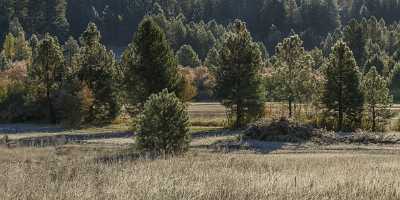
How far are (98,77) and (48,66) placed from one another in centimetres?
525

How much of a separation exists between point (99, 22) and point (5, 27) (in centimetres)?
3239

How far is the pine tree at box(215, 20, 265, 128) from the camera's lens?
50469mm

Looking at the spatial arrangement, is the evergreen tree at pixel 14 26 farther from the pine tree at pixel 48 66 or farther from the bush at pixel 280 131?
the bush at pixel 280 131

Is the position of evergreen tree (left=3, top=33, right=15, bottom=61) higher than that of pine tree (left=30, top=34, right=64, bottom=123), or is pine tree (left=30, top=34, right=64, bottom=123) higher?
evergreen tree (left=3, top=33, right=15, bottom=61)

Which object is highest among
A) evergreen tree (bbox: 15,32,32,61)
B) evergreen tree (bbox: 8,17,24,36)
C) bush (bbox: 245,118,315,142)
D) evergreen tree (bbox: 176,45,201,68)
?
evergreen tree (bbox: 8,17,24,36)

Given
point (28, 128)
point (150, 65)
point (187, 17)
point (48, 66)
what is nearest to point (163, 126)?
point (150, 65)

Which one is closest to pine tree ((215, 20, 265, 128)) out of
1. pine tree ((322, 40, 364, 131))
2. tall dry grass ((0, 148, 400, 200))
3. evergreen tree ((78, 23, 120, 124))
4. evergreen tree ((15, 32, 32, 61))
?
pine tree ((322, 40, 364, 131))

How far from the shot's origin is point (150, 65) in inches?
1999

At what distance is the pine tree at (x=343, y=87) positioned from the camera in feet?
158

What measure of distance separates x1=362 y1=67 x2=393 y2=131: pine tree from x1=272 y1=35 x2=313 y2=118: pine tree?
6.17 meters

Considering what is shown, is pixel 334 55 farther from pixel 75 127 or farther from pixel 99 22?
pixel 99 22

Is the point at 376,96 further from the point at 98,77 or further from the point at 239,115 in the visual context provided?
the point at 98,77

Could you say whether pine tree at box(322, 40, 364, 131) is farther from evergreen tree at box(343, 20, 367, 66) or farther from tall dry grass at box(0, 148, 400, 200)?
evergreen tree at box(343, 20, 367, 66)

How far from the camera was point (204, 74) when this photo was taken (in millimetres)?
99750
